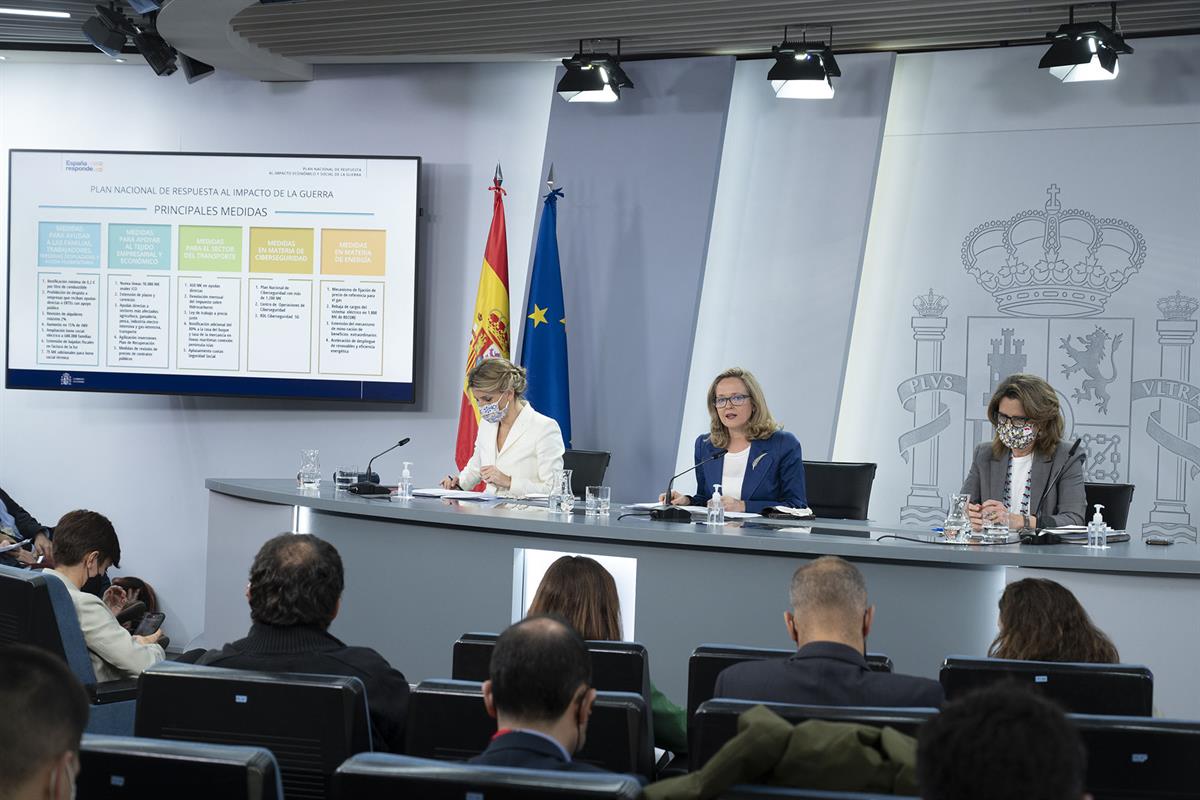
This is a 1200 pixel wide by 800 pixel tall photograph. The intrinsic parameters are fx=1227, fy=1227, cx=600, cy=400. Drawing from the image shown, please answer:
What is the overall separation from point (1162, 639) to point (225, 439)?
217 inches

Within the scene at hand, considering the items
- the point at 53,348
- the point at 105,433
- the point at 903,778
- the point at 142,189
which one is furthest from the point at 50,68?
the point at 903,778

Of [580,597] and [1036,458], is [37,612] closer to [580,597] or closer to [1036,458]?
[580,597]

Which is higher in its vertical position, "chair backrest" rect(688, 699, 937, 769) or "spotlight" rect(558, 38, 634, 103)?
"spotlight" rect(558, 38, 634, 103)

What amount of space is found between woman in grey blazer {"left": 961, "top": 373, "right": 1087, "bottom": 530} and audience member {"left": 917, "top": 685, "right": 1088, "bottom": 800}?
10.4 ft

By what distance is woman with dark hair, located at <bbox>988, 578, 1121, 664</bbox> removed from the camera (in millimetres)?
2805

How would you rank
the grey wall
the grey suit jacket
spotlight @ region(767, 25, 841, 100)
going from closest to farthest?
the grey suit jacket → spotlight @ region(767, 25, 841, 100) → the grey wall

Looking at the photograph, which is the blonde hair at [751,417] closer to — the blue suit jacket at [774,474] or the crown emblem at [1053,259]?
the blue suit jacket at [774,474]

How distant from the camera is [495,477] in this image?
5.34 m

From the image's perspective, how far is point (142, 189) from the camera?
7172 mm

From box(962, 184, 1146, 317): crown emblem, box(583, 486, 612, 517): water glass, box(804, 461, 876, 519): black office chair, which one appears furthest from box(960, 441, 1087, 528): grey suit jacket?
box(962, 184, 1146, 317): crown emblem

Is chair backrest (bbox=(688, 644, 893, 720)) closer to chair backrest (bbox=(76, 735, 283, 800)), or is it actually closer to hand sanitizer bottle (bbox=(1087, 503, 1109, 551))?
chair backrest (bbox=(76, 735, 283, 800))

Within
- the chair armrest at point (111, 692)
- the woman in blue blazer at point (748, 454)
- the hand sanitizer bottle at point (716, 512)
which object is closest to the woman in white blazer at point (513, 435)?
the woman in blue blazer at point (748, 454)

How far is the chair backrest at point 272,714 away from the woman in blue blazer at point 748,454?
9.20 feet

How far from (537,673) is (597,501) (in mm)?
2678
